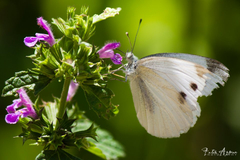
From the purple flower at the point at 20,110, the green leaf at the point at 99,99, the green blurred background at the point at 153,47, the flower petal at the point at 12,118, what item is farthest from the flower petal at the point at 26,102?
the green blurred background at the point at 153,47

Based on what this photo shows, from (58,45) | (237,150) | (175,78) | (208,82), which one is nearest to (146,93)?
(175,78)

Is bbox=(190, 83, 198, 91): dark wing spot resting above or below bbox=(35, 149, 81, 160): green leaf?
above

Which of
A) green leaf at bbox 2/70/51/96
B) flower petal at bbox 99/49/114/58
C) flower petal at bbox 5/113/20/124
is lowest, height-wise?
flower petal at bbox 5/113/20/124

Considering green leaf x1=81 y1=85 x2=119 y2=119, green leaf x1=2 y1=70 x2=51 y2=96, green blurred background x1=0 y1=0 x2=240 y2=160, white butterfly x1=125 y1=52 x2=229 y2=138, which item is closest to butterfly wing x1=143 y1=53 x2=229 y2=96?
white butterfly x1=125 y1=52 x2=229 y2=138

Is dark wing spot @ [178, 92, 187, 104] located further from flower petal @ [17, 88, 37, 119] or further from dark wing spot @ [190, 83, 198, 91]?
flower petal @ [17, 88, 37, 119]

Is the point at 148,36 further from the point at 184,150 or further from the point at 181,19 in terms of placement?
the point at 184,150

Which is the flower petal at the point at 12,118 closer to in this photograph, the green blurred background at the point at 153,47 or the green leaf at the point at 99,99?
the green leaf at the point at 99,99

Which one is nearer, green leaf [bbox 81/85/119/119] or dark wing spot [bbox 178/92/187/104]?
green leaf [bbox 81/85/119/119]
